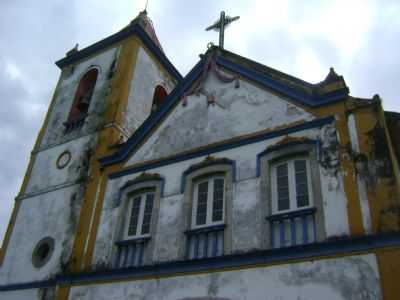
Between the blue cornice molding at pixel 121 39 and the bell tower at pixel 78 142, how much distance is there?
39 millimetres

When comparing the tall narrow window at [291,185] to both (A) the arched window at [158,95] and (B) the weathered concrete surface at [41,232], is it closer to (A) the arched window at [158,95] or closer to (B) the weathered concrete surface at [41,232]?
(B) the weathered concrete surface at [41,232]

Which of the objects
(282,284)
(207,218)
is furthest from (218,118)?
(282,284)

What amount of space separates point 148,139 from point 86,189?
2.44 meters

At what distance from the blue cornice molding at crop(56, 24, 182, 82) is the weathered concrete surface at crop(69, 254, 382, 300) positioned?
1063cm

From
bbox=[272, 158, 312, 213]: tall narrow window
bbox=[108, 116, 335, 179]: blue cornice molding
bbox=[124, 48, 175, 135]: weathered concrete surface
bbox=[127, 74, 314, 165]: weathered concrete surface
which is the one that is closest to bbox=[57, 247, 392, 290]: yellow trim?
bbox=[272, 158, 312, 213]: tall narrow window

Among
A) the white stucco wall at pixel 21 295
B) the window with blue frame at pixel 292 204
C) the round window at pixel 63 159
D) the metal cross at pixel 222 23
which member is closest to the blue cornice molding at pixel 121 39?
the metal cross at pixel 222 23

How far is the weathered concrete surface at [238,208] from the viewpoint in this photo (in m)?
8.76

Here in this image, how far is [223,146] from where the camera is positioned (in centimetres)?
1096

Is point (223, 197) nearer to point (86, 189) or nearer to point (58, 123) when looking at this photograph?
point (86, 189)

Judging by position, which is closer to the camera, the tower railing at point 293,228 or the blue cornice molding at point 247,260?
the blue cornice molding at point 247,260

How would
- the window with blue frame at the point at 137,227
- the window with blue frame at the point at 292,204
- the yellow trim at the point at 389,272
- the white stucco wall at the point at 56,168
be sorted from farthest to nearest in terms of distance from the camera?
1. the white stucco wall at the point at 56,168
2. the window with blue frame at the point at 137,227
3. the window with blue frame at the point at 292,204
4. the yellow trim at the point at 389,272

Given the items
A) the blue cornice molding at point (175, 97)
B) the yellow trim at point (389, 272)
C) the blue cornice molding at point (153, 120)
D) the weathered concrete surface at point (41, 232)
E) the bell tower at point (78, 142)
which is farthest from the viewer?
the blue cornice molding at point (153, 120)

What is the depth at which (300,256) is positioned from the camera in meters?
8.27

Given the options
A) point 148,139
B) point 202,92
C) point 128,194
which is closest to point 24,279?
point 128,194
